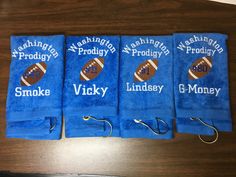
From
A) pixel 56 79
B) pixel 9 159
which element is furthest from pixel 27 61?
pixel 9 159

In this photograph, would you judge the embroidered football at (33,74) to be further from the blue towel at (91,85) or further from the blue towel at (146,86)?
the blue towel at (146,86)

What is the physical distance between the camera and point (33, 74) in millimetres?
749

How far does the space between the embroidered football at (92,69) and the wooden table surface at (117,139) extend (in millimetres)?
90

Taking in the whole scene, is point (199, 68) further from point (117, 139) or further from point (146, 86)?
point (117, 139)

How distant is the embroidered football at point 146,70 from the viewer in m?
0.74

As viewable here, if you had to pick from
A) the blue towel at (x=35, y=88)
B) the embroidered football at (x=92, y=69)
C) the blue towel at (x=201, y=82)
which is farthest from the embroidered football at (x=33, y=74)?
the blue towel at (x=201, y=82)

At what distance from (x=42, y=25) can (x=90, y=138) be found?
0.35 meters

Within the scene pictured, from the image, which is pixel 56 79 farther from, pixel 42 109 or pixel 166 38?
pixel 166 38

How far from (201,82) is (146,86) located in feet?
0.48

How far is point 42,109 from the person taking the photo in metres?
0.73

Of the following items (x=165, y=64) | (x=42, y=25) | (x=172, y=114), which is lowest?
(x=172, y=114)

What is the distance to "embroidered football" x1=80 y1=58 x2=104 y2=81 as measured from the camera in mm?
743

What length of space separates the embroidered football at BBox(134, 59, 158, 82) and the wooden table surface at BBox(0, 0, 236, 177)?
0.31 feet

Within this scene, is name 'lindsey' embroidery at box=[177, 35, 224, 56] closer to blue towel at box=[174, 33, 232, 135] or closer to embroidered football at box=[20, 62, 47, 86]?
blue towel at box=[174, 33, 232, 135]
